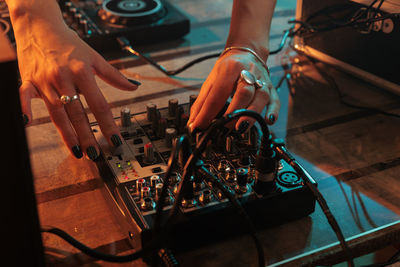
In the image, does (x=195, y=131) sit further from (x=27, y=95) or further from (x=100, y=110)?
(x=27, y=95)

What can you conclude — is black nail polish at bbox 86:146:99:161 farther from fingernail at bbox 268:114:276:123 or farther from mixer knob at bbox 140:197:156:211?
fingernail at bbox 268:114:276:123

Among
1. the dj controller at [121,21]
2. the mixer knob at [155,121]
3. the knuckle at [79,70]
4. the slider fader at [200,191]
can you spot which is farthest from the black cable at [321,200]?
the dj controller at [121,21]

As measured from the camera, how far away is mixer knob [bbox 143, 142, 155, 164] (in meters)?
0.75

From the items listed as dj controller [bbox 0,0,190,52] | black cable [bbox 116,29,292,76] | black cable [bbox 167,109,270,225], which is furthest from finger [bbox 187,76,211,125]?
dj controller [bbox 0,0,190,52]

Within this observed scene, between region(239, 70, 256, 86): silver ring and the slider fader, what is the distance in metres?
0.09

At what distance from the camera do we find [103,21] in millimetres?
1320

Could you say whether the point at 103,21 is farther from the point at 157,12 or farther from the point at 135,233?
the point at 135,233

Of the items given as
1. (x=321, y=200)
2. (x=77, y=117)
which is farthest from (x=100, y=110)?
(x=321, y=200)

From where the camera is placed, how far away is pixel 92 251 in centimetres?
60

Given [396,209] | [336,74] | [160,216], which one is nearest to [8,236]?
[160,216]

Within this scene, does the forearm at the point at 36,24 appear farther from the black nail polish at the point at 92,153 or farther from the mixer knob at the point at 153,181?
the mixer knob at the point at 153,181

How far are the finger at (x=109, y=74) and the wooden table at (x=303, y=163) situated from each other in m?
0.13

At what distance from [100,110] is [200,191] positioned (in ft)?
0.82

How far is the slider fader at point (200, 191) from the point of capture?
2.15 feet
